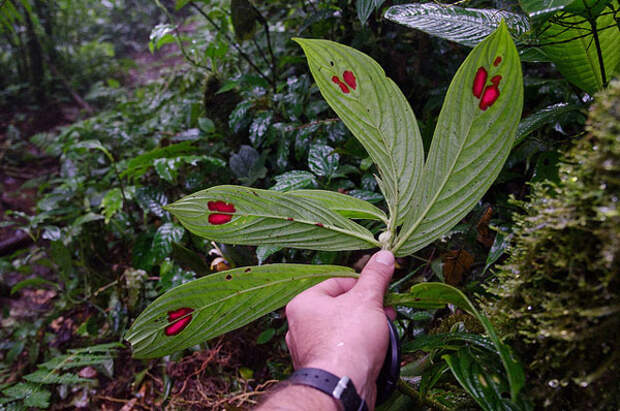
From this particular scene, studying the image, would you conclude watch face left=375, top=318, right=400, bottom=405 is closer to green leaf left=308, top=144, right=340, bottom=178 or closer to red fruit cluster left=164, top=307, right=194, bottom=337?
red fruit cluster left=164, top=307, right=194, bottom=337

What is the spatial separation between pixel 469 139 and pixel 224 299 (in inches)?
20.2

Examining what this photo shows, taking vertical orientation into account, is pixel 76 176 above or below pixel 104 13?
below

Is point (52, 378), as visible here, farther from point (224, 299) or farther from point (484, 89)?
point (484, 89)

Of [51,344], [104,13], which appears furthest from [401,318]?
[104,13]

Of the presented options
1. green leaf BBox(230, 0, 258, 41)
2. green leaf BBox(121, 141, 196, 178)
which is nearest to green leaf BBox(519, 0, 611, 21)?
green leaf BBox(230, 0, 258, 41)

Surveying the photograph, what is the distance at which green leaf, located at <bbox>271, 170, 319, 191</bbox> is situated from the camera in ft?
3.33

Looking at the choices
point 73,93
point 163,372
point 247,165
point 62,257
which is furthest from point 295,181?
point 73,93

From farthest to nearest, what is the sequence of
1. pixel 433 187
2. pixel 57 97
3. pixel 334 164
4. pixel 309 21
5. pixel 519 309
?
pixel 57 97, pixel 309 21, pixel 334 164, pixel 433 187, pixel 519 309

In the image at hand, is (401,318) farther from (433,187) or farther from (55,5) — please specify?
(55,5)

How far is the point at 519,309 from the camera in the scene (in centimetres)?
51

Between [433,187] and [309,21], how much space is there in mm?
993

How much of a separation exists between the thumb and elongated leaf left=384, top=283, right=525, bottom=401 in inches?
1.5

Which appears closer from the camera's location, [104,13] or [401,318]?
[401,318]

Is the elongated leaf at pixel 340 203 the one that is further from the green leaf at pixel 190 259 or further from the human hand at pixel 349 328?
the green leaf at pixel 190 259
